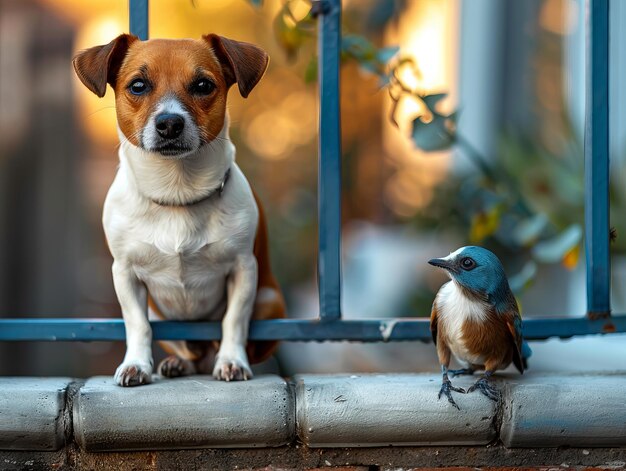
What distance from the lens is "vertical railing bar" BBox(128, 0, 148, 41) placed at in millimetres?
1961

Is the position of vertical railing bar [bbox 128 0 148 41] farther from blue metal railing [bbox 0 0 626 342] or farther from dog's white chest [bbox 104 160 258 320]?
dog's white chest [bbox 104 160 258 320]

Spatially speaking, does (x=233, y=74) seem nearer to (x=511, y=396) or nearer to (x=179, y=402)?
(x=179, y=402)

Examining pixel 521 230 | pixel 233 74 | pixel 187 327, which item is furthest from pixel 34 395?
pixel 521 230

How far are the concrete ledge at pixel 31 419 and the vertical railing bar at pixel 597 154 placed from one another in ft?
3.74

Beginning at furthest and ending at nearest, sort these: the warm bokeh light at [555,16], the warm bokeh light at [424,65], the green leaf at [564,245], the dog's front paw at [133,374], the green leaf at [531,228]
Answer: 1. the warm bokeh light at [424,65]
2. the warm bokeh light at [555,16]
3. the green leaf at [531,228]
4. the green leaf at [564,245]
5. the dog's front paw at [133,374]

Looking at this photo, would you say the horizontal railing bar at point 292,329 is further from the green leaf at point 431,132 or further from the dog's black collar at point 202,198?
the green leaf at point 431,132

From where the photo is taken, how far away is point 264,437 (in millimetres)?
1747

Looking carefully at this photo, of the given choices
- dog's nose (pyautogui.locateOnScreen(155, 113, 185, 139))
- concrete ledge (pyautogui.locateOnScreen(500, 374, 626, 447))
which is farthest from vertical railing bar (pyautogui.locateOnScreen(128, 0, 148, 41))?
concrete ledge (pyautogui.locateOnScreen(500, 374, 626, 447))

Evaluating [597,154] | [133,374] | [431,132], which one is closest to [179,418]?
[133,374]

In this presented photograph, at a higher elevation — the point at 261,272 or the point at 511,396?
the point at 261,272

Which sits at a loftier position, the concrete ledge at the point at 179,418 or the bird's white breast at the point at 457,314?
the bird's white breast at the point at 457,314

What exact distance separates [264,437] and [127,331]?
41 cm

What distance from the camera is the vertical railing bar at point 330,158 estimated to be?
6.38 feet

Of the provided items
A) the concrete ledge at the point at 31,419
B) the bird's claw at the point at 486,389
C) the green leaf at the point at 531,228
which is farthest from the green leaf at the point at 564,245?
the concrete ledge at the point at 31,419
